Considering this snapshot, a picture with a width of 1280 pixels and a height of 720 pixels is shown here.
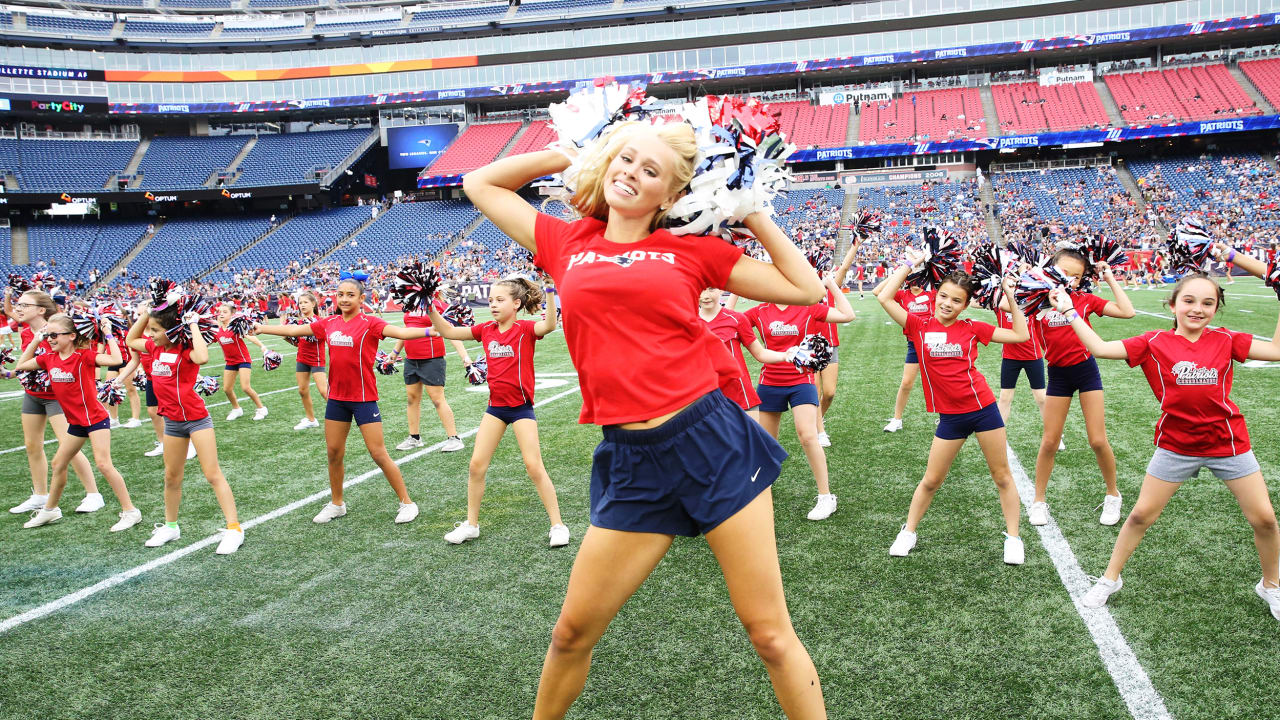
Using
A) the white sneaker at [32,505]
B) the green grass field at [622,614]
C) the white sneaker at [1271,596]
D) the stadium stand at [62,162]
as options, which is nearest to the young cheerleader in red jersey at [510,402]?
the green grass field at [622,614]

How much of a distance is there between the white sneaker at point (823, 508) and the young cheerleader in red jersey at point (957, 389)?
799mm

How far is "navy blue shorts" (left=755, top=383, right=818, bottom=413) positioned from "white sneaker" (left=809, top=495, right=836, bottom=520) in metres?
0.68

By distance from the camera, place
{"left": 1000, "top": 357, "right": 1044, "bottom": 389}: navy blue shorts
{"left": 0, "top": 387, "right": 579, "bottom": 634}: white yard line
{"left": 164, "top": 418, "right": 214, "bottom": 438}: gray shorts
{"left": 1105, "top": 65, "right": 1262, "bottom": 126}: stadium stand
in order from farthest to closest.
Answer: {"left": 1105, "top": 65, "right": 1262, "bottom": 126}: stadium stand, {"left": 1000, "top": 357, "right": 1044, "bottom": 389}: navy blue shorts, {"left": 164, "top": 418, "right": 214, "bottom": 438}: gray shorts, {"left": 0, "top": 387, "right": 579, "bottom": 634}: white yard line

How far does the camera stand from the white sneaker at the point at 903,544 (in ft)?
15.4

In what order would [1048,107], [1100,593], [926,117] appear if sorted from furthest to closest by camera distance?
1. [926,117]
2. [1048,107]
3. [1100,593]

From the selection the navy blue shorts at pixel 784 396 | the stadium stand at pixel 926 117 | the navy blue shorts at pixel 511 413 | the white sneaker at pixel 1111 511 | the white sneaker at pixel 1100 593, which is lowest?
the white sneaker at pixel 1111 511

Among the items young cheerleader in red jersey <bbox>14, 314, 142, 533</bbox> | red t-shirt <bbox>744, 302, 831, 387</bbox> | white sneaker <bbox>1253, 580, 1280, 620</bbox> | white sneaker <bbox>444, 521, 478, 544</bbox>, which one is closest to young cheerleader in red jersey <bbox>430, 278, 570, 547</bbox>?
white sneaker <bbox>444, 521, 478, 544</bbox>

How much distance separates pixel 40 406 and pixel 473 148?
4795cm

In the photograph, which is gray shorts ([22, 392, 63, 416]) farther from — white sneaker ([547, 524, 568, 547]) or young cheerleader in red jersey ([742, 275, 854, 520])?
young cheerleader in red jersey ([742, 275, 854, 520])

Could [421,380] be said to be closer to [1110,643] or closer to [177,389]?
[177,389]

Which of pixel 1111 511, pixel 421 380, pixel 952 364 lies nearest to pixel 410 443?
pixel 421 380

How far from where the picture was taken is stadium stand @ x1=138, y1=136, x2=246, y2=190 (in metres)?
47.9

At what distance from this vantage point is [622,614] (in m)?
3.99

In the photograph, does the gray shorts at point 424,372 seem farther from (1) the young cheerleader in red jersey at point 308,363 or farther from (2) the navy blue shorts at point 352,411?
(2) the navy blue shorts at point 352,411
